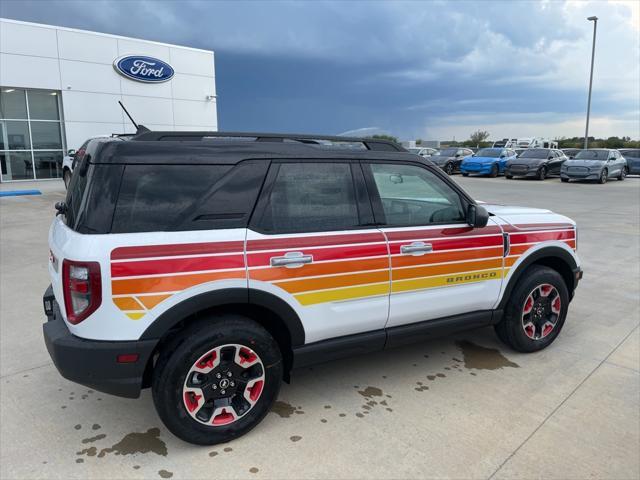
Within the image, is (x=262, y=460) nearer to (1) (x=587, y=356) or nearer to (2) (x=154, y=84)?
(1) (x=587, y=356)

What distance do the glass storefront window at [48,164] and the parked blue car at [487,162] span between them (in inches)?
781

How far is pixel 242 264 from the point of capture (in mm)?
2824

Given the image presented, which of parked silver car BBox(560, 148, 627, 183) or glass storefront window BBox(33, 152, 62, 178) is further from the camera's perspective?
parked silver car BBox(560, 148, 627, 183)

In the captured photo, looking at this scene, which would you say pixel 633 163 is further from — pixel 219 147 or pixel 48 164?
pixel 219 147

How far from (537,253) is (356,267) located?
182 centimetres

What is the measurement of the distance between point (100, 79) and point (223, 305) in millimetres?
22342

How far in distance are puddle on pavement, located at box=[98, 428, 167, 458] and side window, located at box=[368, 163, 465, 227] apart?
2.06 m

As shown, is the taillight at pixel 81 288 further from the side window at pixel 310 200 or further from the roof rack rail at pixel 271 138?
the side window at pixel 310 200

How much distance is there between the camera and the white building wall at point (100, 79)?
1959 cm

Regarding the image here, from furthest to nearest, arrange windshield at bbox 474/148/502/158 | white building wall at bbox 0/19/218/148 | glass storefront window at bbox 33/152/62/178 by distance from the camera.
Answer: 1. windshield at bbox 474/148/502/158
2. glass storefront window at bbox 33/152/62/178
3. white building wall at bbox 0/19/218/148

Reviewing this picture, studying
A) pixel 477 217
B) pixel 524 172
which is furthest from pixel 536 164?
pixel 477 217

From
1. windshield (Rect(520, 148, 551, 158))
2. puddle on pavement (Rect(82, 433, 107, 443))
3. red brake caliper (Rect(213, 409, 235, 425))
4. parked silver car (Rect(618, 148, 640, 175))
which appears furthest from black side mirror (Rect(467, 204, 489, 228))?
parked silver car (Rect(618, 148, 640, 175))

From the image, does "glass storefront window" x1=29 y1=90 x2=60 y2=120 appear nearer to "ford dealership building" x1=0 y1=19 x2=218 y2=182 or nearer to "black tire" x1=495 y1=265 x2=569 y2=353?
"ford dealership building" x1=0 y1=19 x2=218 y2=182

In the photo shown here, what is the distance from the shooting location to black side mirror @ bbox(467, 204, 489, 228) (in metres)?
3.59
